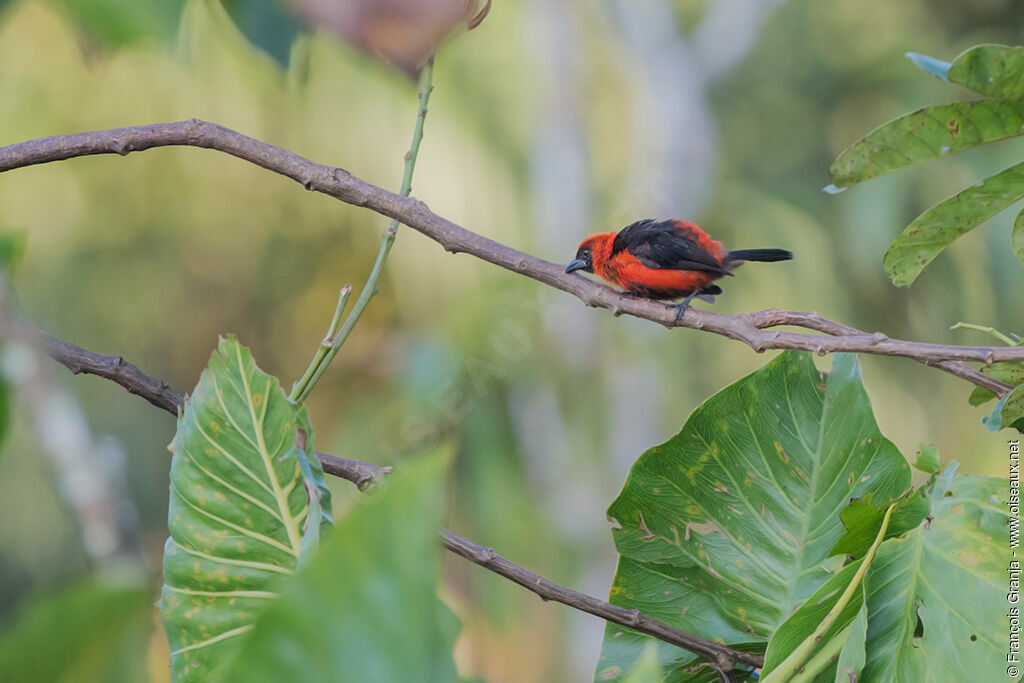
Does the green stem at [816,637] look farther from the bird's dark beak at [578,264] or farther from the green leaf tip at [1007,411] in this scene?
the bird's dark beak at [578,264]

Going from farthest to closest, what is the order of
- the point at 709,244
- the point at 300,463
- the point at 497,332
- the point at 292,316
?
the point at 292,316 < the point at 497,332 < the point at 709,244 < the point at 300,463

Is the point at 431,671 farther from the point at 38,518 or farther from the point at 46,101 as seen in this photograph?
the point at 38,518

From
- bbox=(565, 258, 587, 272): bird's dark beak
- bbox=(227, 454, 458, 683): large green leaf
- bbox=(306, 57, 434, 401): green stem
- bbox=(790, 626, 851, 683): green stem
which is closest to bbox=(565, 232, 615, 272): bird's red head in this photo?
bbox=(565, 258, 587, 272): bird's dark beak

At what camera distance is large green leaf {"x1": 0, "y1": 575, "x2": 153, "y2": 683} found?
0.24ft

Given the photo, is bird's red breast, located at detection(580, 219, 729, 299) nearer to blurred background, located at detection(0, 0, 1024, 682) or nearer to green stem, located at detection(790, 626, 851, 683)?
green stem, located at detection(790, 626, 851, 683)

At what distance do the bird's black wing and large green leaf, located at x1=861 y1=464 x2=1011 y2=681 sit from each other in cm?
28

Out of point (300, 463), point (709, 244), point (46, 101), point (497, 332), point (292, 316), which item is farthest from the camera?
point (292, 316)

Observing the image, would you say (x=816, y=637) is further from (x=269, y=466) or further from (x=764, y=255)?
(x=764, y=255)

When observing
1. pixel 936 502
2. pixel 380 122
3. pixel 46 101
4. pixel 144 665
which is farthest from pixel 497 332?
pixel 144 665

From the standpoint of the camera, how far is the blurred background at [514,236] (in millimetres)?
2562

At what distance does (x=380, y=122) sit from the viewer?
2738 mm

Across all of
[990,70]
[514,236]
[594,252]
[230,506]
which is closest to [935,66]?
[990,70]

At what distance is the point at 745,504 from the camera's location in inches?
12.9

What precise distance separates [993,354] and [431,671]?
0.18 m
